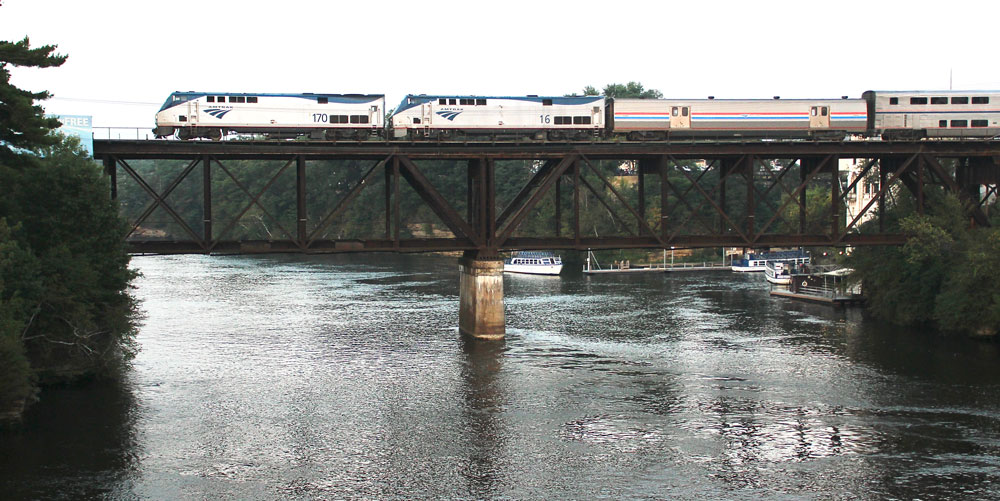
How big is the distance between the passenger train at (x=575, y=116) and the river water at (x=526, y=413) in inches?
530

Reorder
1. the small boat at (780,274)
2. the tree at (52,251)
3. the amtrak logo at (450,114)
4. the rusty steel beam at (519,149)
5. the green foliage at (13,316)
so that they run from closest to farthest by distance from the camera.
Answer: the green foliage at (13,316) → the tree at (52,251) → the rusty steel beam at (519,149) → the amtrak logo at (450,114) → the small boat at (780,274)

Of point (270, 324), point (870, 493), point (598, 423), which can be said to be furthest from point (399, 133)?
point (870, 493)

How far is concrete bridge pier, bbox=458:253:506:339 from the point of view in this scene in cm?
6038

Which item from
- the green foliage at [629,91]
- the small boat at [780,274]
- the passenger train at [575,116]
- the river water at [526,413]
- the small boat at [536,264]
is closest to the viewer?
the river water at [526,413]

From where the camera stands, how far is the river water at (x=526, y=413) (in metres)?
33.8

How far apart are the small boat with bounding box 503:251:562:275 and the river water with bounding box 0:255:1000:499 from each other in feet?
139

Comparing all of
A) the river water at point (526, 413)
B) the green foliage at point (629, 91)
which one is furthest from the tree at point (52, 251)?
the green foliage at point (629, 91)

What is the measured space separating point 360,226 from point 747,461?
411ft

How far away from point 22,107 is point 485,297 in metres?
29.0

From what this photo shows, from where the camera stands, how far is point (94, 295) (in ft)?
147

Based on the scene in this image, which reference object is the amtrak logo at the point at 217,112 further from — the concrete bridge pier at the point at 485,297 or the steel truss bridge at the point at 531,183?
the concrete bridge pier at the point at 485,297

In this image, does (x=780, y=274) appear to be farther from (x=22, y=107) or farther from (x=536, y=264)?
(x=22, y=107)

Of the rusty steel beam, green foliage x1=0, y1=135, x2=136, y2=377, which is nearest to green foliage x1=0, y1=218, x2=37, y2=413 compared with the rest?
green foliage x1=0, y1=135, x2=136, y2=377

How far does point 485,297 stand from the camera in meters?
60.8
